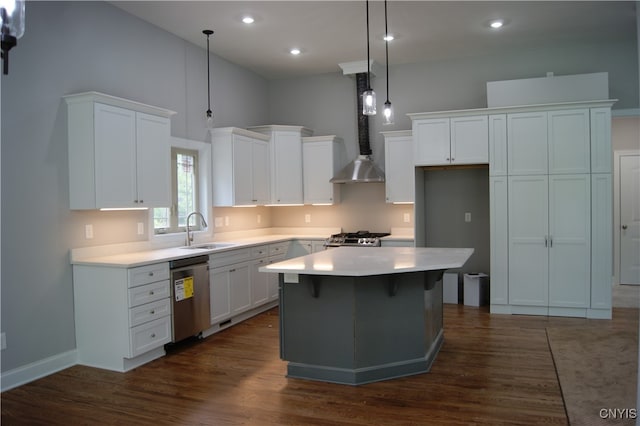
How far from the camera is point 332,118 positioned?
23.3ft

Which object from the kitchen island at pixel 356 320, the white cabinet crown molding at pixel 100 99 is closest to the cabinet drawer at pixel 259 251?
the kitchen island at pixel 356 320

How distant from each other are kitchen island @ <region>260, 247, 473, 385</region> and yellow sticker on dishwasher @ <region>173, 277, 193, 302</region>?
120 centimetres

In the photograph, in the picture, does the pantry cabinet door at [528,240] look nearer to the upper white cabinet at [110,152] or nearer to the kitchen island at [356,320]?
the kitchen island at [356,320]

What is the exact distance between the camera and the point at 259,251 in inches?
228

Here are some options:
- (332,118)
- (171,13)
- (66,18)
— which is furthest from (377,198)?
(66,18)

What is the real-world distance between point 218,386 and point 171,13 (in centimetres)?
354

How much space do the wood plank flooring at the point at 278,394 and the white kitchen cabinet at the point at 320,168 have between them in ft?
9.27

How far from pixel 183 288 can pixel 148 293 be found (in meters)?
0.45

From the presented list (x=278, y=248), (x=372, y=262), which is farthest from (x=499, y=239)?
(x=278, y=248)

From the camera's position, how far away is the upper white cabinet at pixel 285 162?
667 centimetres

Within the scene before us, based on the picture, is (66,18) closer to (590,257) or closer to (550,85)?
(550,85)

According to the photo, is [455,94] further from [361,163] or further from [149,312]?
[149,312]

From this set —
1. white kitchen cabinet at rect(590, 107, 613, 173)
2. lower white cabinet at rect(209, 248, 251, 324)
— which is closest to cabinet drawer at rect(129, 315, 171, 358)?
lower white cabinet at rect(209, 248, 251, 324)

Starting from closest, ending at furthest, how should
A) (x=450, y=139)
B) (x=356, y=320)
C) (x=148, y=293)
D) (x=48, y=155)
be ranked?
1. (x=356, y=320)
2. (x=48, y=155)
3. (x=148, y=293)
4. (x=450, y=139)
